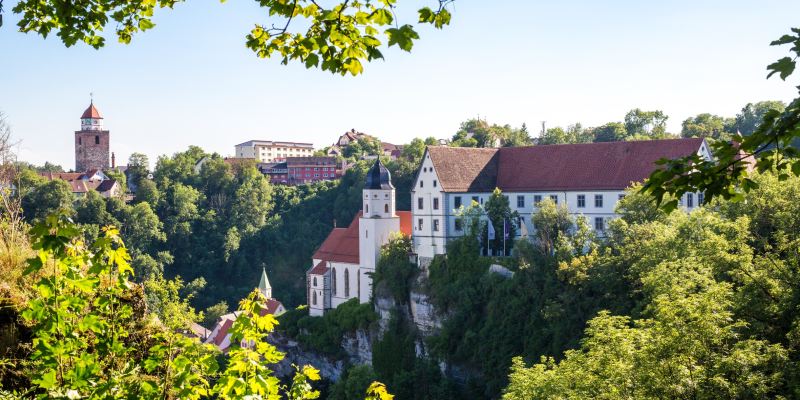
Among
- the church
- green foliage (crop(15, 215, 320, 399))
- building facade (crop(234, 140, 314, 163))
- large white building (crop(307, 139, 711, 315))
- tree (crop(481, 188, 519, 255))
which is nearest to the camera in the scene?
green foliage (crop(15, 215, 320, 399))

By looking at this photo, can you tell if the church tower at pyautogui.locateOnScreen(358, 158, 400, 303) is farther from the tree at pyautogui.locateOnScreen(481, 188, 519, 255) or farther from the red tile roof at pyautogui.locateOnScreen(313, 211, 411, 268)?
the tree at pyautogui.locateOnScreen(481, 188, 519, 255)

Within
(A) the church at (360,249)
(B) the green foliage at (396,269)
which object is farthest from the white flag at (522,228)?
(A) the church at (360,249)

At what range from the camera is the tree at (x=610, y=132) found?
3182 inches

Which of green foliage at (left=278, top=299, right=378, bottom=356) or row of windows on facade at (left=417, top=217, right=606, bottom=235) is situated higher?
row of windows on facade at (left=417, top=217, right=606, bottom=235)

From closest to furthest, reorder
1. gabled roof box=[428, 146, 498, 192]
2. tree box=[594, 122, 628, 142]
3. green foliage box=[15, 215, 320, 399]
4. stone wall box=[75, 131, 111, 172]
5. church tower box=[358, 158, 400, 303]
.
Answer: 1. green foliage box=[15, 215, 320, 399]
2. gabled roof box=[428, 146, 498, 192]
3. church tower box=[358, 158, 400, 303]
4. tree box=[594, 122, 628, 142]
5. stone wall box=[75, 131, 111, 172]

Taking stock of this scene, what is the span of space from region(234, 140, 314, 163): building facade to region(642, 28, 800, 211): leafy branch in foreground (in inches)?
6236

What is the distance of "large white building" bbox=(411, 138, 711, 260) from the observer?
149 ft

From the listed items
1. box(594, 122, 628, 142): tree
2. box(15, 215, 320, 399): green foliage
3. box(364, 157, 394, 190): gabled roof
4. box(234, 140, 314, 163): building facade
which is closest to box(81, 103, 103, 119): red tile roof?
box(234, 140, 314, 163): building facade

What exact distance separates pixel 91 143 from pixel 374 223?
284 ft

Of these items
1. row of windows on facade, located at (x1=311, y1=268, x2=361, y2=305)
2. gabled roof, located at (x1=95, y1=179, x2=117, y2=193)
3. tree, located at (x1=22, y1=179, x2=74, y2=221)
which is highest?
gabled roof, located at (x1=95, y1=179, x2=117, y2=193)

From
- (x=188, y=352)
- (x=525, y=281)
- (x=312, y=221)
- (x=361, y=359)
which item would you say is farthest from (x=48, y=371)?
(x=312, y=221)

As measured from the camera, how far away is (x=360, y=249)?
5597 cm

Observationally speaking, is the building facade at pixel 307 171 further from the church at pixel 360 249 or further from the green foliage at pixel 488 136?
the church at pixel 360 249

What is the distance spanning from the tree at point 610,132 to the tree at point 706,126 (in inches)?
316
